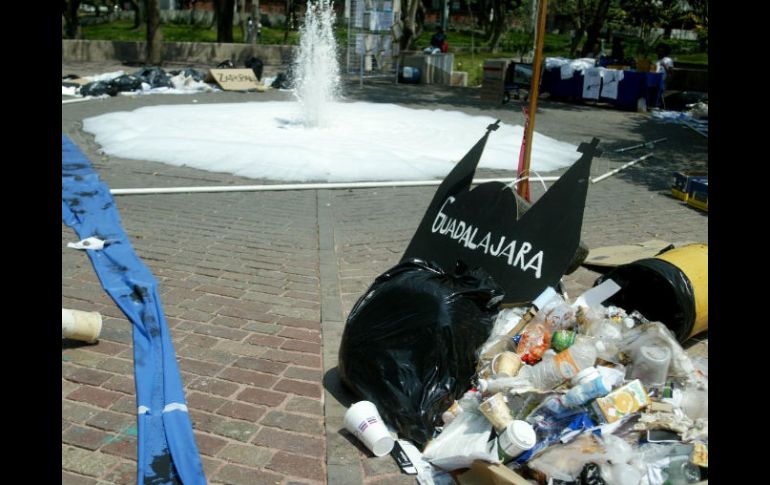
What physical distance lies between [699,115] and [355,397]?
14657mm

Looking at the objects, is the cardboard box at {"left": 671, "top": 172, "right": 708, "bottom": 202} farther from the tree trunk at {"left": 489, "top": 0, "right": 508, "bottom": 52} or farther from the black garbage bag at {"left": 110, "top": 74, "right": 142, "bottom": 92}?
the tree trunk at {"left": 489, "top": 0, "right": 508, "bottom": 52}

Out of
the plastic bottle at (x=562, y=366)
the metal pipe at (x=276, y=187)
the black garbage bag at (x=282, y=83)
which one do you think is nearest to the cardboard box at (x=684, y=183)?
the metal pipe at (x=276, y=187)

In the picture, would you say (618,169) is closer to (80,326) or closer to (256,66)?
(80,326)

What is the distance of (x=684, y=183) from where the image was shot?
26.8ft

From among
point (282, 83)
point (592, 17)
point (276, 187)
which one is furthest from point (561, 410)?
point (592, 17)

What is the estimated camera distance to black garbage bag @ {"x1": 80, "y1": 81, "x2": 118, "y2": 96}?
49.2ft

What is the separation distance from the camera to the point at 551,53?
119ft

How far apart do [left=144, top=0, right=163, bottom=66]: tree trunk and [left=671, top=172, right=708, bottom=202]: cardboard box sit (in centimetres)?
1835

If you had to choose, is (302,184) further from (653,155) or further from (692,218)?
(653,155)

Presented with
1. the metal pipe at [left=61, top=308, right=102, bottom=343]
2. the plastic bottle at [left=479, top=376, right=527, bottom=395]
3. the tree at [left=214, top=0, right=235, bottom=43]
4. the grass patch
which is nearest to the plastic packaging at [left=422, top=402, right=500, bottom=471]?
the plastic bottle at [left=479, top=376, right=527, bottom=395]

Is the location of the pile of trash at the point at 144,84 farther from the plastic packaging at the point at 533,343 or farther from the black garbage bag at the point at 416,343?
the plastic packaging at the point at 533,343
